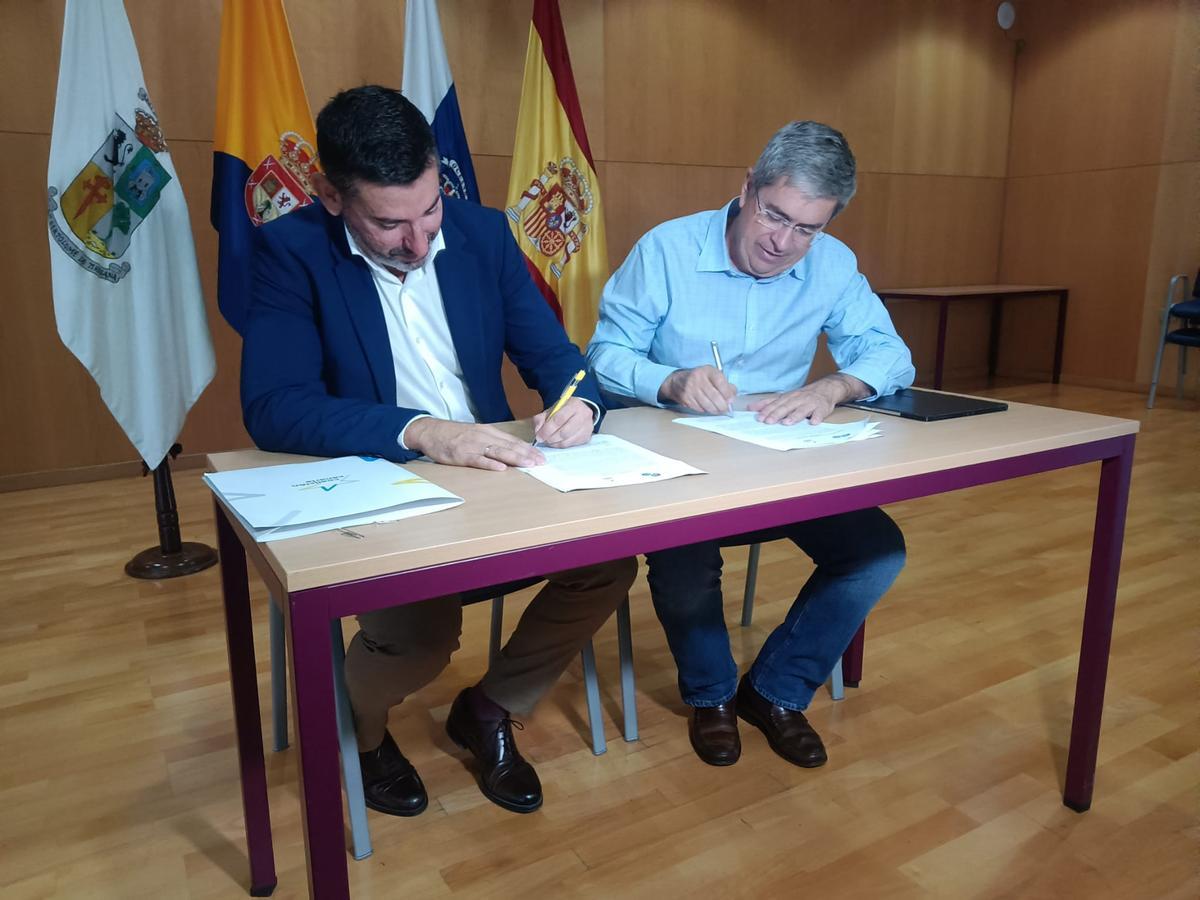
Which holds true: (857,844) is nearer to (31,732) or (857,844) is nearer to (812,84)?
(31,732)

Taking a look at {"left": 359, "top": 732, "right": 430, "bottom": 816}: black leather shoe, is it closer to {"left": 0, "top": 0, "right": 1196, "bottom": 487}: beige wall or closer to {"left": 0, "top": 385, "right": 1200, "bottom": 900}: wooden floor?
{"left": 0, "top": 385, "right": 1200, "bottom": 900}: wooden floor

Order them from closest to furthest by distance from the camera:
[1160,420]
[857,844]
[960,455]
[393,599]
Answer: [393,599] → [960,455] → [857,844] → [1160,420]

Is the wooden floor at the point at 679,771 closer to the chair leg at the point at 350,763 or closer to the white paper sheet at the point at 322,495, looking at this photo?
the chair leg at the point at 350,763

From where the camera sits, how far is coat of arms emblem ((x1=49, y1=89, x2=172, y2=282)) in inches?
96.3

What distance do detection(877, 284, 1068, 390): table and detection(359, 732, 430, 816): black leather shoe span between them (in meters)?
4.44

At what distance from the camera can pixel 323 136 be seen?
4.25ft

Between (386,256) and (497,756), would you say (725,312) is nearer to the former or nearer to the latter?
(386,256)

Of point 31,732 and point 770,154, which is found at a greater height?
point 770,154

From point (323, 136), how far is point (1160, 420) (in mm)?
4866

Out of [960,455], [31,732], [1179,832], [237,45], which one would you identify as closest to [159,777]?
[31,732]

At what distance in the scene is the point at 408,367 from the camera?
61.2 inches

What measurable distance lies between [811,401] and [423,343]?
702mm

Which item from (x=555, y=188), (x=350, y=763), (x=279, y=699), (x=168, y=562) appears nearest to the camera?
(x=350, y=763)

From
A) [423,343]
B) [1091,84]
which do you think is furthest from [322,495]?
[1091,84]
